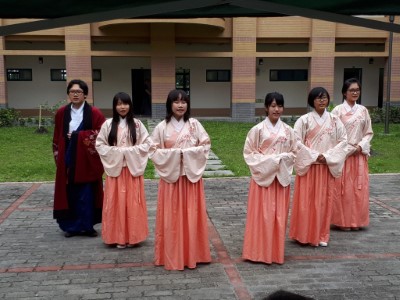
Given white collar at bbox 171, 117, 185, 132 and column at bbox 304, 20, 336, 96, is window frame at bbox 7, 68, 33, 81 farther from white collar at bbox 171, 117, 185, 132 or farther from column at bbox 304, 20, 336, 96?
white collar at bbox 171, 117, 185, 132

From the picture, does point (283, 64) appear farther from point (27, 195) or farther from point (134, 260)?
point (134, 260)

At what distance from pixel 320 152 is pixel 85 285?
9.57 feet

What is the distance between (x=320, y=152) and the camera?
17.7 feet

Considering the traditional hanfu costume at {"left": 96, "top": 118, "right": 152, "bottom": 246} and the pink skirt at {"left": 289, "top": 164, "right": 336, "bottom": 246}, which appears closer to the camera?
the traditional hanfu costume at {"left": 96, "top": 118, "right": 152, "bottom": 246}

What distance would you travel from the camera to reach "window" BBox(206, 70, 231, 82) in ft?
71.4

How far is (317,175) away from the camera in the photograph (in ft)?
17.7

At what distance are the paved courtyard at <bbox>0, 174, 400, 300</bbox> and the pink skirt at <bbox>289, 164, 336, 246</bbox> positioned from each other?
0.55 feet

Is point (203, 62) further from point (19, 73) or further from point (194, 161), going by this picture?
point (194, 161)

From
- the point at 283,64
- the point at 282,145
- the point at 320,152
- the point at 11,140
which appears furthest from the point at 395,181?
the point at 283,64

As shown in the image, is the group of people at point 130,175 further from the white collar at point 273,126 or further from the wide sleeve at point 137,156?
the white collar at point 273,126

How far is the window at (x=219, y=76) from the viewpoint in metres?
21.8

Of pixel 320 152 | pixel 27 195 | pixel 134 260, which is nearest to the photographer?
pixel 134 260

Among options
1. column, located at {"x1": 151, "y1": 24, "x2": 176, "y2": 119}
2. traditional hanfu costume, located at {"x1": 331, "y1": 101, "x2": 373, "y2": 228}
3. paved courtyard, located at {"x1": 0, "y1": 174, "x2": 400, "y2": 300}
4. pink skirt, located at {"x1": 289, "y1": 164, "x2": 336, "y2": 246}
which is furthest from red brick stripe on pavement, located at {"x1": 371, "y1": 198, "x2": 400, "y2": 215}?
column, located at {"x1": 151, "y1": 24, "x2": 176, "y2": 119}

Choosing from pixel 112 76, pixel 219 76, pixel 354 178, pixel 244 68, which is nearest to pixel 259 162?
pixel 354 178
